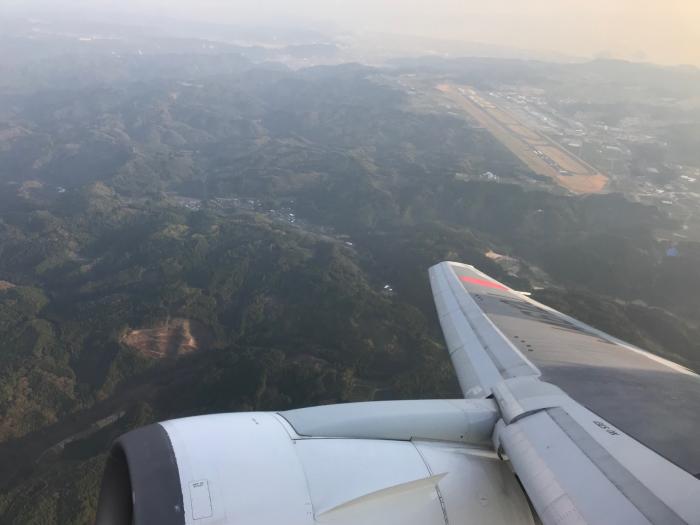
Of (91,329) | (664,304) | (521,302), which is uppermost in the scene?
Result: (521,302)

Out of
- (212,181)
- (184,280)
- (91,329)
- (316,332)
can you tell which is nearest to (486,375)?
(316,332)

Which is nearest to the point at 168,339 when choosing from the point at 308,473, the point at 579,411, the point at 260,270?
the point at 260,270

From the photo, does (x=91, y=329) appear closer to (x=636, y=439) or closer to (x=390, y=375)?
(x=390, y=375)

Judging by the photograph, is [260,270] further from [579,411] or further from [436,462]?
[436,462]

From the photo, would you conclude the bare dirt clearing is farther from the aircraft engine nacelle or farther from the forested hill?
the aircraft engine nacelle

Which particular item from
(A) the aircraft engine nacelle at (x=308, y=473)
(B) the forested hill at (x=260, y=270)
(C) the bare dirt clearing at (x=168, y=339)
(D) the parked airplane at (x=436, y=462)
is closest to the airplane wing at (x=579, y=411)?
(D) the parked airplane at (x=436, y=462)

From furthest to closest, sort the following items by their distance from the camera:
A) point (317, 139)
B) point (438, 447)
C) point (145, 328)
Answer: point (317, 139) → point (145, 328) → point (438, 447)

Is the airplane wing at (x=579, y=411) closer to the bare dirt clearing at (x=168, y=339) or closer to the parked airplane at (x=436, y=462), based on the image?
the parked airplane at (x=436, y=462)
